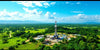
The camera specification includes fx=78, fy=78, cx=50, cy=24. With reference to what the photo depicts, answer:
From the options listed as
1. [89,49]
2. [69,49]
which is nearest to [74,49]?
[69,49]

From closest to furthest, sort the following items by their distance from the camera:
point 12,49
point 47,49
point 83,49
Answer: point 83,49 → point 47,49 → point 12,49

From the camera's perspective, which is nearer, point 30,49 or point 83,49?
point 83,49

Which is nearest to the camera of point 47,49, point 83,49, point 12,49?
point 83,49

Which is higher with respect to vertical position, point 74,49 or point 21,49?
point 74,49

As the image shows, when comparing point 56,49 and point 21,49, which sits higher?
point 56,49

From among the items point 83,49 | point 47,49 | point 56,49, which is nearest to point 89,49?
point 83,49

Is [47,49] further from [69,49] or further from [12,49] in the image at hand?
[12,49]

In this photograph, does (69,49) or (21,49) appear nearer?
(69,49)

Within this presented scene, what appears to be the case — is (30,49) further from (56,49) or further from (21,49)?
(56,49)
